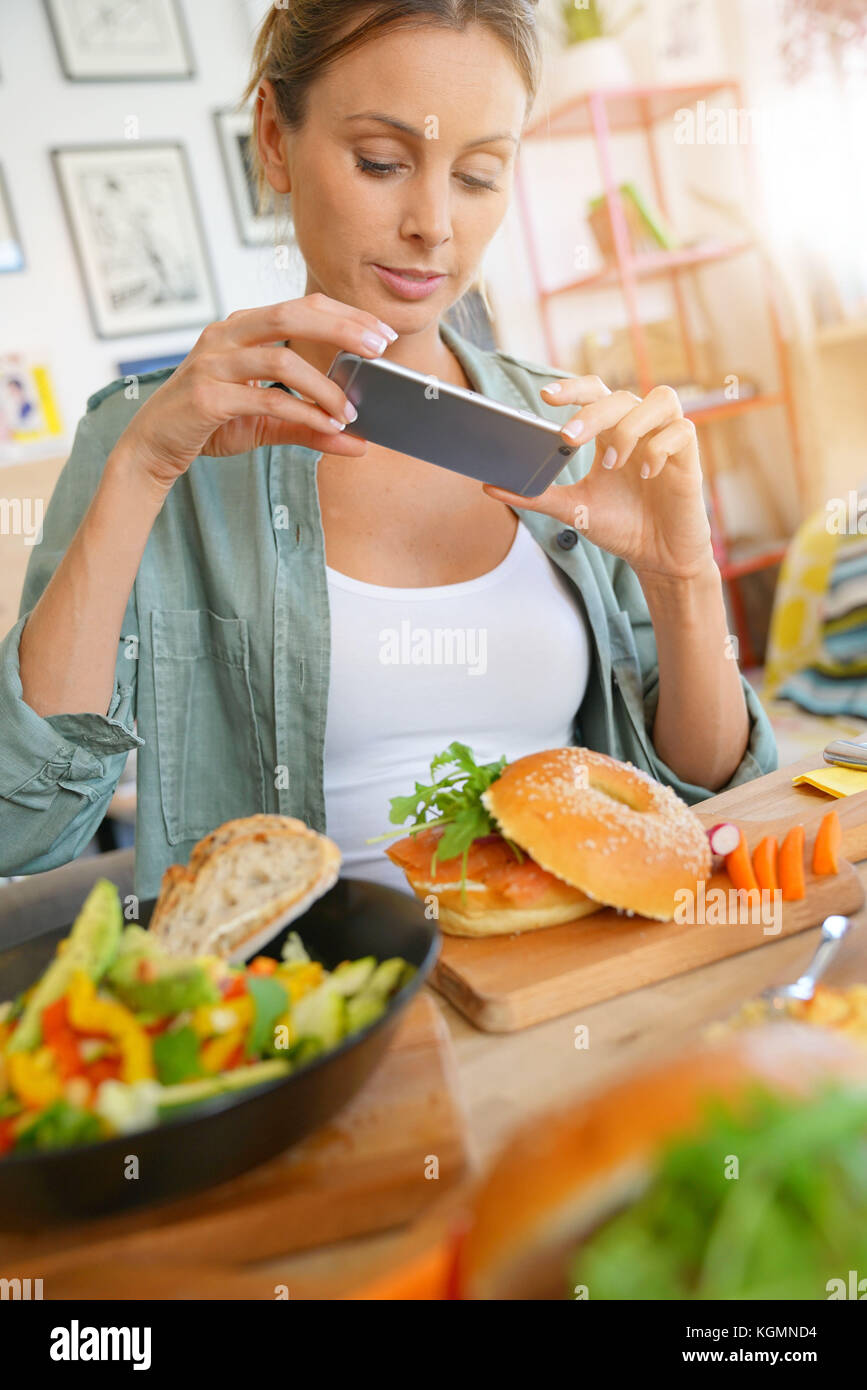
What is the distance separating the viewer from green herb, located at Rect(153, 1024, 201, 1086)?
57cm

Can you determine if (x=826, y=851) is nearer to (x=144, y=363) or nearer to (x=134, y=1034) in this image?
(x=134, y=1034)

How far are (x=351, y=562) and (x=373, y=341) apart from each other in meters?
0.45

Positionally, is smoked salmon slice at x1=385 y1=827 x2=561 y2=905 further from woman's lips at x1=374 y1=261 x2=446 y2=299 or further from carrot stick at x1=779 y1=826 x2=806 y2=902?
woman's lips at x1=374 y1=261 x2=446 y2=299

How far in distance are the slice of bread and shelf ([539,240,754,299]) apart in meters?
3.41

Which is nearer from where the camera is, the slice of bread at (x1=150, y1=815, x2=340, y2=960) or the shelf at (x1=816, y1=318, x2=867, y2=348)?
the slice of bread at (x1=150, y1=815, x2=340, y2=960)

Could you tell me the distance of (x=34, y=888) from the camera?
1619mm

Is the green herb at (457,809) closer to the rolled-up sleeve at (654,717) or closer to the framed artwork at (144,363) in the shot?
the rolled-up sleeve at (654,717)

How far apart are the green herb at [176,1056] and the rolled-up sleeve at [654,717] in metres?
0.91

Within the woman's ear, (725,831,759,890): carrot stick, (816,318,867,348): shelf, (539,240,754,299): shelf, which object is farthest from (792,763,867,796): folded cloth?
(539,240,754,299): shelf

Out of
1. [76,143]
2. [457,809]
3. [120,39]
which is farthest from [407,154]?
[120,39]

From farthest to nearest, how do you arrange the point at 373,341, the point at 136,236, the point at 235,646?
1. the point at 136,236
2. the point at 235,646
3. the point at 373,341

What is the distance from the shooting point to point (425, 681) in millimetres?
1409
